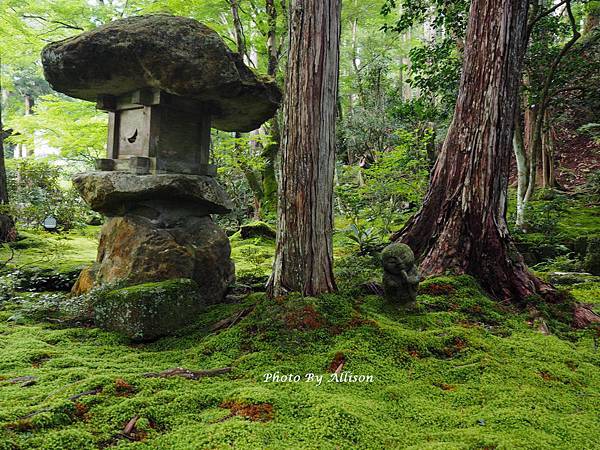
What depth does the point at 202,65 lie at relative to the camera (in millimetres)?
4551

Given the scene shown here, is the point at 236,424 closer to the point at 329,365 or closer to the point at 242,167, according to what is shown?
the point at 329,365

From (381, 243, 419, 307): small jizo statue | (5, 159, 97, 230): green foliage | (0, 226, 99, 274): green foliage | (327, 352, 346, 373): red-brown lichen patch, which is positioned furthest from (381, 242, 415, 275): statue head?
(5, 159, 97, 230): green foliage

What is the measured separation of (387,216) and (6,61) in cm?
1179

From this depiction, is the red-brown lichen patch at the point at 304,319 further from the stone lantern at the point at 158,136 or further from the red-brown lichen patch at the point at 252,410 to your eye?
the stone lantern at the point at 158,136

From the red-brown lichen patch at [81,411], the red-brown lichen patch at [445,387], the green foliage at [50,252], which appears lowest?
the red-brown lichen patch at [81,411]

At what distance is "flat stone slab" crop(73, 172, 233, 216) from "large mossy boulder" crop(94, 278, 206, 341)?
121 cm

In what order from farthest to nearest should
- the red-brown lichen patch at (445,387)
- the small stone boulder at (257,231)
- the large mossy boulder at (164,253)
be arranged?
the small stone boulder at (257,231) → the large mossy boulder at (164,253) → the red-brown lichen patch at (445,387)

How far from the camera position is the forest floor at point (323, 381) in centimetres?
227

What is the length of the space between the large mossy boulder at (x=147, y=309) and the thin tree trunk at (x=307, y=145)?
996mm

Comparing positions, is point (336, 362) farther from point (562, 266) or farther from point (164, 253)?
point (562, 266)

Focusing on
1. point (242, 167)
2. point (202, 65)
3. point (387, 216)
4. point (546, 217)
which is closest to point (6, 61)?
point (242, 167)

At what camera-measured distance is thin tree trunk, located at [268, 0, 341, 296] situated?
3783 mm

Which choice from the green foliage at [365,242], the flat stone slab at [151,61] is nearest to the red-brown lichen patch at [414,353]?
the green foliage at [365,242]

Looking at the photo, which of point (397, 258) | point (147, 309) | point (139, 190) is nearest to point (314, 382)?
point (397, 258)
